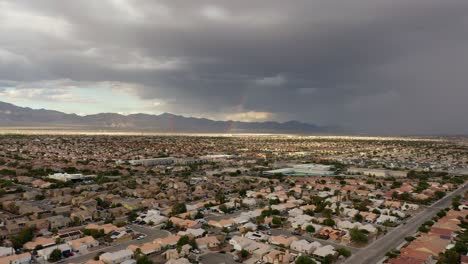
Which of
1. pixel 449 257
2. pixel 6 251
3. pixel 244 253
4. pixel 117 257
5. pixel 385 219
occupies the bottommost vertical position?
pixel 6 251

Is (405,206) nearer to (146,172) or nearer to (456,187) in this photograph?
(456,187)

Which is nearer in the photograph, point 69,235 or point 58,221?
point 69,235

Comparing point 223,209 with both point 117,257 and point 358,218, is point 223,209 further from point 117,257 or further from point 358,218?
point 117,257

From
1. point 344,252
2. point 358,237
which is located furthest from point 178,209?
point 344,252

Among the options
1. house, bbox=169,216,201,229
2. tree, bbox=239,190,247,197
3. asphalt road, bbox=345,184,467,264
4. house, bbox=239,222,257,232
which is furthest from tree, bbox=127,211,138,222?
asphalt road, bbox=345,184,467,264

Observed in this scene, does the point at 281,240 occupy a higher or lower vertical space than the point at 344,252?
lower

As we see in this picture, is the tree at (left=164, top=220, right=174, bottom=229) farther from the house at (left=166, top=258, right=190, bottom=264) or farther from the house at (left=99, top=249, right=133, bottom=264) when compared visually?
the house at (left=166, top=258, right=190, bottom=264)

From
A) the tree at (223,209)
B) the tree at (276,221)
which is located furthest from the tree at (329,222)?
the tree at (223,209)
